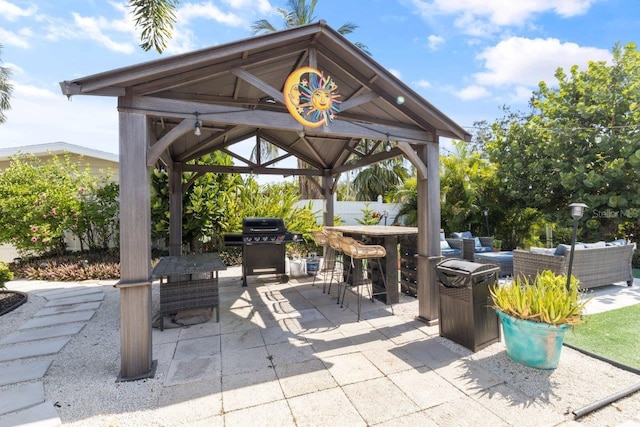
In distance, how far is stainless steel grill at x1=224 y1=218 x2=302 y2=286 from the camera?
5617 mm

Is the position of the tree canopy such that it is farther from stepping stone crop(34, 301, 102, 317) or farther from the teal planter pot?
stepping stone crop(34, 301, 102, 317)

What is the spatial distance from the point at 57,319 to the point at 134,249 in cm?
271

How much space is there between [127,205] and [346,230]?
338 cm

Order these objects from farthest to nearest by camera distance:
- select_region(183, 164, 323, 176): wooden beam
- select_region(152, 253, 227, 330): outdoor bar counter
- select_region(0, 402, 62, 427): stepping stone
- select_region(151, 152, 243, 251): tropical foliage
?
select_region(151, 152, 243, 251): tropical foliage, select_region(183, 164, 323, 176): wooden beam, select_region(152, 253, 227, 330): outdoor bar counter, select_region(0, 402, 62, 427): stepping stone

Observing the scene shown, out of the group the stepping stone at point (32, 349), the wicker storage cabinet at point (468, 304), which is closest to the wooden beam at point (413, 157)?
the wicker storage cabinet at point (468, 304)

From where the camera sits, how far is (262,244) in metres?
5.83

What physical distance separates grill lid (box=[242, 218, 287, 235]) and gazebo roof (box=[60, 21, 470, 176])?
179 centimetres

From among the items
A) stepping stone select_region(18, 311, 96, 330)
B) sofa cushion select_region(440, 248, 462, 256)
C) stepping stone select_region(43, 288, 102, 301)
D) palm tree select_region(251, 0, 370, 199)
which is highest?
palm tree select_region(251, 0, 370, 199)

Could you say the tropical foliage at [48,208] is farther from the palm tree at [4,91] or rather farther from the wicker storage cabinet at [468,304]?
the wicker storage cabinet at [468,304]

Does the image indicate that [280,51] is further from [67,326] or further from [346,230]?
[67,326]

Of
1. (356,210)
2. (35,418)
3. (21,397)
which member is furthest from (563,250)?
(356,210)

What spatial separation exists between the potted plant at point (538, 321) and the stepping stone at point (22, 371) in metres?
4.30

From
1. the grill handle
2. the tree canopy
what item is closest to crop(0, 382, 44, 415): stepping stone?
the grill handle

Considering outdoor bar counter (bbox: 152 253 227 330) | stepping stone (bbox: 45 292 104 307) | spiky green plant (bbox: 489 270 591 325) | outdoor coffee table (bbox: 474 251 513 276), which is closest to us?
spiky green plant (bbox: 489 270 591 325)
